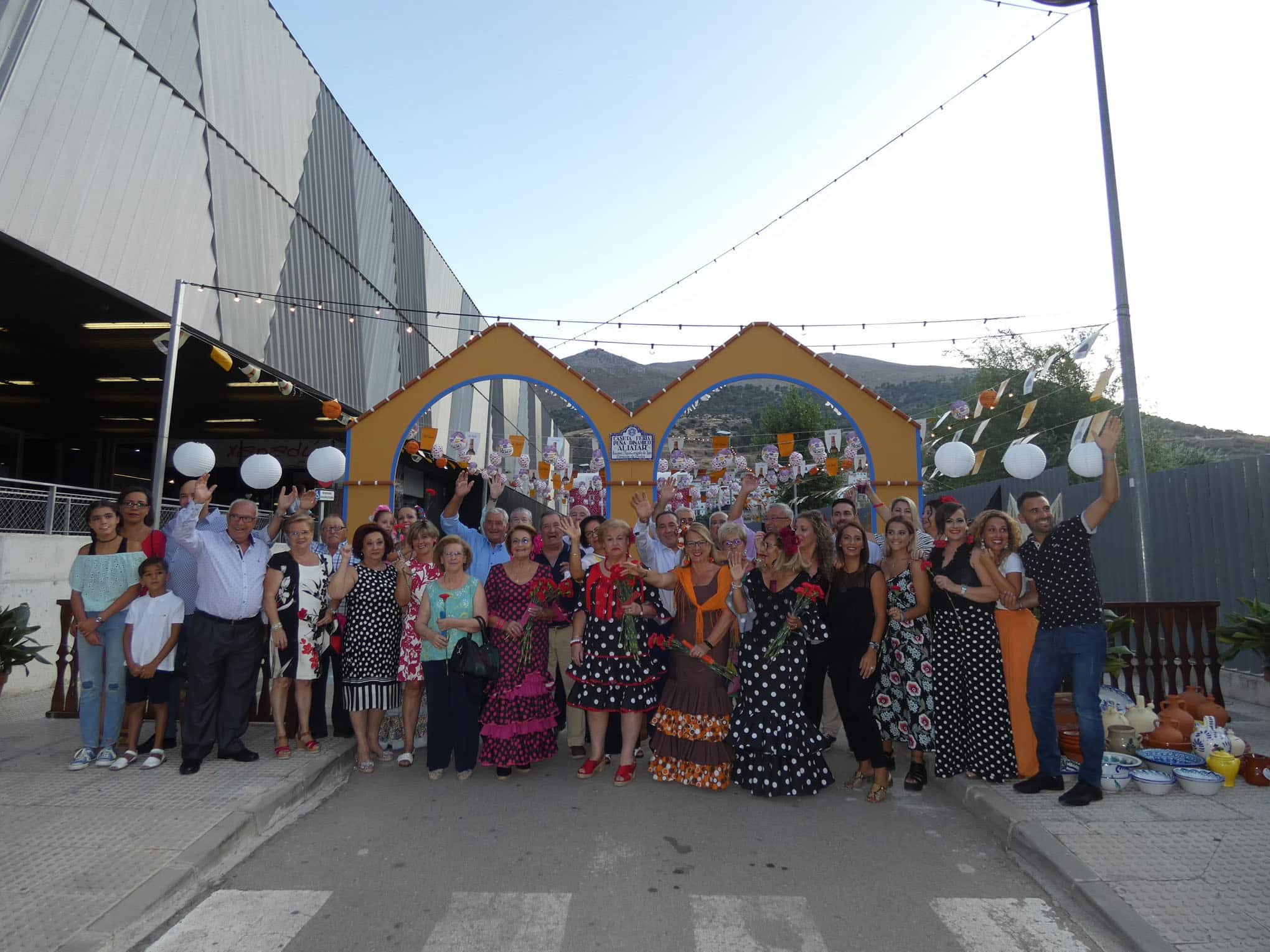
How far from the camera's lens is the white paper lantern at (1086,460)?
24.2 ft

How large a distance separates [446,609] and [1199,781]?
15.7 ft

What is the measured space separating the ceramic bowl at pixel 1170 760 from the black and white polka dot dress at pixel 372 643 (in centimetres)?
500

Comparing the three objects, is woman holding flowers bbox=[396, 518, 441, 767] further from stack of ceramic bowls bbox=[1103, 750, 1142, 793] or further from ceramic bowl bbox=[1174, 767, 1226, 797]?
ceramic bowl bbox=[1174, 767, 1226, 797]

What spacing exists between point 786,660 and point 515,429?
1232 inches

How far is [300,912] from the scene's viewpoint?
336cm

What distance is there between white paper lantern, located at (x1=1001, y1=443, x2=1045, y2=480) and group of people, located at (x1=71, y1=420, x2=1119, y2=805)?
13.1 feet

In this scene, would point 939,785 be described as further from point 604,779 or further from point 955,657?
point 604,779

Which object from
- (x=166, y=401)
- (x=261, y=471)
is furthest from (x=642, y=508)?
(x=166, y=401)

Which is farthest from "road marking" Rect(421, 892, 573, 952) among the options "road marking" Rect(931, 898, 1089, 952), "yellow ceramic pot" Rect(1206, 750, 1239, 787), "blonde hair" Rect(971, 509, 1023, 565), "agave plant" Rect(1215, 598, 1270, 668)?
"agave plant" Rect(1215, 598, 1270, 668)

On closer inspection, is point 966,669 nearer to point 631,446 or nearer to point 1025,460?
point 1025,460

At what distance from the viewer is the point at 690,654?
5.21 m

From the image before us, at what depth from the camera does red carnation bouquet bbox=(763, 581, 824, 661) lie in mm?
4902

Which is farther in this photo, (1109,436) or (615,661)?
(615,661)

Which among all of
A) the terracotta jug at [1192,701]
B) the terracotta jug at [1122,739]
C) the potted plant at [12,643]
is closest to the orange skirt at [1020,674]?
the terracotta jug at [1122,739]
